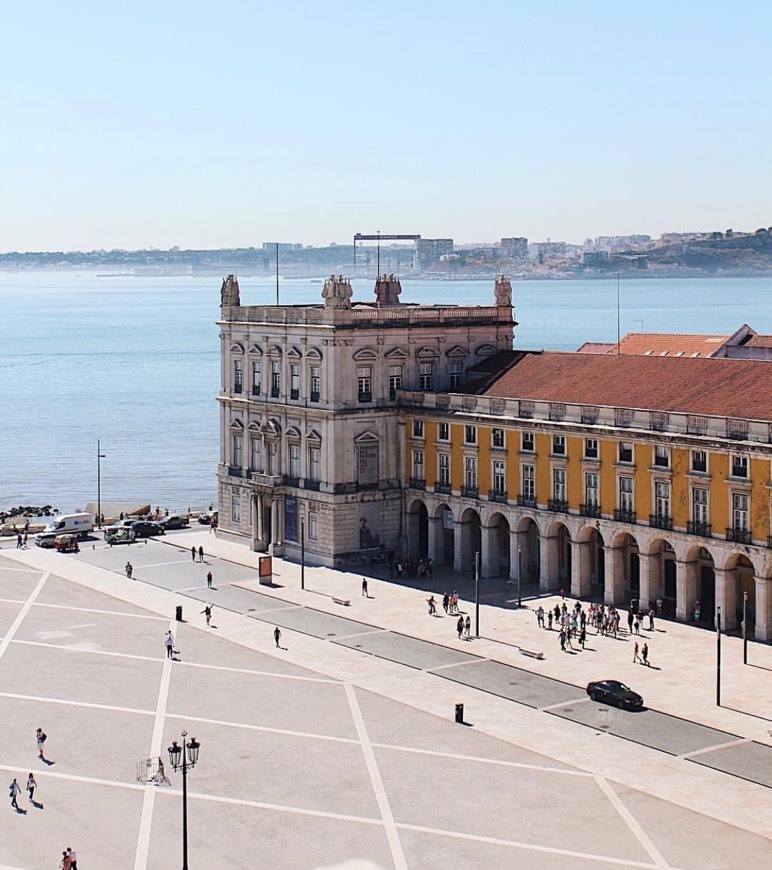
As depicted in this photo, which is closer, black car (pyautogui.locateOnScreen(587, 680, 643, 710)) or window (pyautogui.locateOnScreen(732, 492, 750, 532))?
black car (pyautogui.locateOnScreen(587, 680, 643, 710))

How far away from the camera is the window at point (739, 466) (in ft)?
221

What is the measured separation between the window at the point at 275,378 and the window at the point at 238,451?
4.54 m

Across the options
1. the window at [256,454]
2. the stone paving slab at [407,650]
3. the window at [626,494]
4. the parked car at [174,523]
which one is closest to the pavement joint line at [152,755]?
the stone paving slab at [407,650]

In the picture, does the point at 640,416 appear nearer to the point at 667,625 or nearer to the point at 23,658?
the point at 667,625

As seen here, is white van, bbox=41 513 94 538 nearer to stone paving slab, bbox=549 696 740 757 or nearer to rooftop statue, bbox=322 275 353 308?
rooftop statue, bbox=322 275 353 308

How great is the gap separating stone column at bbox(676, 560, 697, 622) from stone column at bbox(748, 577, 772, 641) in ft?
13.6

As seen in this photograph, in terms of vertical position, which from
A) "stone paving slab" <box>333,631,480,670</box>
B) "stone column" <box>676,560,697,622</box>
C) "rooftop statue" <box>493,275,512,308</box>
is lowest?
"stone paving slab" <box>333,631,480,670</box>

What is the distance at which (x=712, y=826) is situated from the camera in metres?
46.5

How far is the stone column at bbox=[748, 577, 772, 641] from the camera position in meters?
66.6

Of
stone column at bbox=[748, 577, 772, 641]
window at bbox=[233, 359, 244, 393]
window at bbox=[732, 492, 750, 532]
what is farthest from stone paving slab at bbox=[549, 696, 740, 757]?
window at bbox=[233, 359, 244, 393]

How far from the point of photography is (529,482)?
78.8m

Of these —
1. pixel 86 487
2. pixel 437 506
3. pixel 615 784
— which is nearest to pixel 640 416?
pixel 437 506

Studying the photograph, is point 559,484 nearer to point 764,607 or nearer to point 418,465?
point 418,465

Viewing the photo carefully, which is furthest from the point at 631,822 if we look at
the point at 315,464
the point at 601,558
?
the point at 315,464
